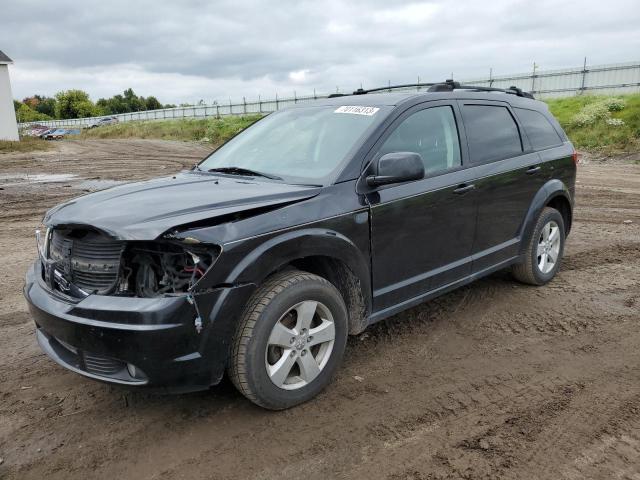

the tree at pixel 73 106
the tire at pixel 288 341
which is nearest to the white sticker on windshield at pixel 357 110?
the tire at pixel 288 341

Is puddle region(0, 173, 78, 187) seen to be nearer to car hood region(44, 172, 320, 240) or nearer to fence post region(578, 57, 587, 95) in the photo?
car hood region(44, 172, 320, 240)

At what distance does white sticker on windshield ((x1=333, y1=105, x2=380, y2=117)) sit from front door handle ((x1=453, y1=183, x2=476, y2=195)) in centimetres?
88

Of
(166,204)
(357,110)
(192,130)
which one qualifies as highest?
(192,130)

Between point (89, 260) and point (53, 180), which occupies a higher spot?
point (89, 260)

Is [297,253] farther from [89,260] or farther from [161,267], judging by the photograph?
[89,260]

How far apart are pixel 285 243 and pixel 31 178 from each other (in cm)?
1522

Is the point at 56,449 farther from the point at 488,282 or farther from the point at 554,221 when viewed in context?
the point at 554,221

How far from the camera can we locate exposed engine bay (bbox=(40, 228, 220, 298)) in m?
2.70

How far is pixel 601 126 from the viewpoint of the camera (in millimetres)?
20375

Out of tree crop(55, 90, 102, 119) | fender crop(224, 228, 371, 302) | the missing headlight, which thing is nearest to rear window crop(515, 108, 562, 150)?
fender crop(224, 228, 371, 302)

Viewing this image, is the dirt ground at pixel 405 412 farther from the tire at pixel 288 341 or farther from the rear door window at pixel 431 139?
the rear door window at pixel 431 139

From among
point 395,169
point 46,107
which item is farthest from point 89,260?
point 46,107

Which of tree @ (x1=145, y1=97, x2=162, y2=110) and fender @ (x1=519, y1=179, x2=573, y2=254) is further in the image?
tree @ (x1=145, y1=97, x2=162, y2=110)

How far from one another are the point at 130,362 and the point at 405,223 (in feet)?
6.49
